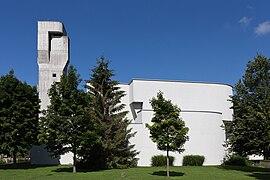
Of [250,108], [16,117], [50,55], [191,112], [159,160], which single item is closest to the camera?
[250,108]

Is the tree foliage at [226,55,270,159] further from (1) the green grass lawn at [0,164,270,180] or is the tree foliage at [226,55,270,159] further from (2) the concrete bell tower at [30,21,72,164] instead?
(2) the concrete bell tower at [30,21,72,164]

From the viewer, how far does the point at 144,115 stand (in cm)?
3875

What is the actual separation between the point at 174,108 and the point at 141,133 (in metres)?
14.7

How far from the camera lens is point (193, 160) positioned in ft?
123

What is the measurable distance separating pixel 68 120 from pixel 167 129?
903 cm

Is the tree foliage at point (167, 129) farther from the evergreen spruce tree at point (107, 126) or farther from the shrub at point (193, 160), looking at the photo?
the shrub at point (193, 160)

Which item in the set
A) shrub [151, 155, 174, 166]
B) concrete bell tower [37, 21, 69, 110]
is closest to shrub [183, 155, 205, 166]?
shrub [151, 155, 174, 166]

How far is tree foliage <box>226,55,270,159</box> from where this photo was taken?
87.8 feet

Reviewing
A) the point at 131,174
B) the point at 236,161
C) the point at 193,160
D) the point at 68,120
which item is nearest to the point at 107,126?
the point at 68,120

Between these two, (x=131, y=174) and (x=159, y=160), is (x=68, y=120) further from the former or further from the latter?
(x=159, y=160)

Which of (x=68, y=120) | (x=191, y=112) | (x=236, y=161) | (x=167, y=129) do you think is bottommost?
(x=236, y=161)

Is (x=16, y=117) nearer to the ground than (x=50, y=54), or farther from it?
nearer to the ground

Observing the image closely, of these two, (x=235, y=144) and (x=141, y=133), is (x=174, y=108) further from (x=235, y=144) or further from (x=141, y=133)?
(x=141, y=133)

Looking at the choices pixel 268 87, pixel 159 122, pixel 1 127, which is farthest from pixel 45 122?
pixel 268 87
